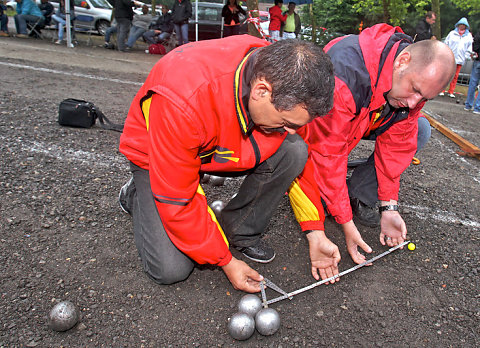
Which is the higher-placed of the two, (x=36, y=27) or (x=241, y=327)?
(x=36, y=27)

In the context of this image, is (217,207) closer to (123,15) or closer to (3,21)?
(123,15)

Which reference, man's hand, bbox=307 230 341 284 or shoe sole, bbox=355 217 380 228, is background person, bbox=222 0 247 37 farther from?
man's hand, bbox=307 230 341 284

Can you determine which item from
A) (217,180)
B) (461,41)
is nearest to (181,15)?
(461,41)

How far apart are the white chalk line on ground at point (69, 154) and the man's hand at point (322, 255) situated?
2236 millimetres

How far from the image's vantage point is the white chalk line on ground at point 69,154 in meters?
3.96

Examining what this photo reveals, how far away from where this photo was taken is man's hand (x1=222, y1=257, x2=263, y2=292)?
2316 mm

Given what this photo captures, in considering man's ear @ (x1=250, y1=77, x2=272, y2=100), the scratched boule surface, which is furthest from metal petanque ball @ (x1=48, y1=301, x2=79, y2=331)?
man's ear @ (x1=250, y1=77, x2=272, y2=100)

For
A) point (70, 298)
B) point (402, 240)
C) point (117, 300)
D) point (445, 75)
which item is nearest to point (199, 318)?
point (117, 300)

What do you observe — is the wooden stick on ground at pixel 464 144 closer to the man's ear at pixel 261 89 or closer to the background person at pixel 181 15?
the man's ear at pixel 261 89

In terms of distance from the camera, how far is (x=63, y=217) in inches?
119

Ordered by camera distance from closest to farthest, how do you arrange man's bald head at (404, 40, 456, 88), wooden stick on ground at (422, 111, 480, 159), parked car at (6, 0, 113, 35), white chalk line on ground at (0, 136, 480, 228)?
man's bald head at (404, 40, 456, 88), white chalk line on ground at (0, 136, 480, 228), wooden stick on ground at (422, 111, 480, 159), parked car at (6, 0, 113, 35)

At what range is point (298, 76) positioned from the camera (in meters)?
1.68

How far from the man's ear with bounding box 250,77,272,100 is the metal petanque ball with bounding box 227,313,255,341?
123 cm

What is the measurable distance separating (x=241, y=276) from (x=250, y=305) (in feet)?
0.59
